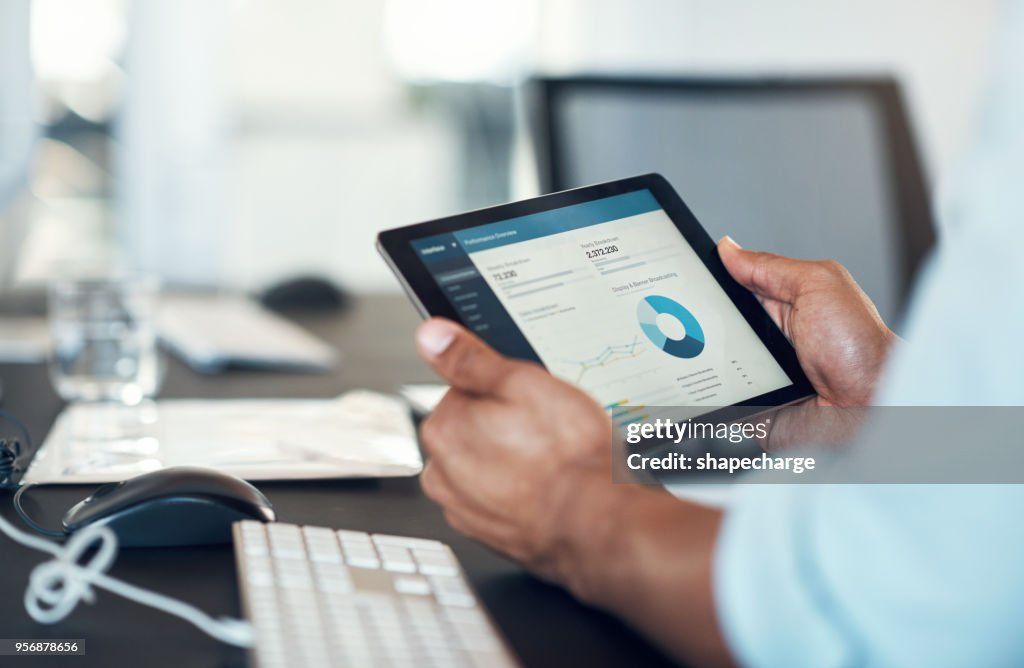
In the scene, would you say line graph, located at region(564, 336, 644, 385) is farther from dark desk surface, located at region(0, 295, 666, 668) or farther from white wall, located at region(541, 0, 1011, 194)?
white wall, located at region(541, 0, 1011, 194)

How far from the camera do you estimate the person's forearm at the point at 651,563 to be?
0.47 metres

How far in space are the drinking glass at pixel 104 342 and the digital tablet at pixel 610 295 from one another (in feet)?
1.60

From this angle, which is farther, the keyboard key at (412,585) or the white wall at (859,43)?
the white wall at (859,43)

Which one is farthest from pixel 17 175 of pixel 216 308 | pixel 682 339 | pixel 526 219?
pixel 682 339

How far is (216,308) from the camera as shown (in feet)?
5.16

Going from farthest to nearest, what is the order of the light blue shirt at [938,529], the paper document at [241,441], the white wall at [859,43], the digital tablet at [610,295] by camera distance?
the white wall at [859,43] → the paper document at [241,441] → the digital tablet at [610,295] → the light blue shirt at [938,529]

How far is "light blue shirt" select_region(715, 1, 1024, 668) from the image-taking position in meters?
0.41

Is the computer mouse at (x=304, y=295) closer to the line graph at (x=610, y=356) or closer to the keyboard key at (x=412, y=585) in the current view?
the line graph at (x=610, y=356)

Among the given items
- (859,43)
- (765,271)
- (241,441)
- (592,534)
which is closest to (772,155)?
(765,271)

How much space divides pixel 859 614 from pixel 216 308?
51.5 inches

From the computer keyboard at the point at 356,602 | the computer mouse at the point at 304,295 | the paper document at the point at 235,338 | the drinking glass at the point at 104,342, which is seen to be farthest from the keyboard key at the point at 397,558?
the computer mouse at the point at 304,295

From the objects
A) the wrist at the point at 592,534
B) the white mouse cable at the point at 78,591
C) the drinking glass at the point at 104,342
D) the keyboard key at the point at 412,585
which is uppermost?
the wrist at the point at 592,534

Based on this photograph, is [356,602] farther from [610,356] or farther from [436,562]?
[610,356]

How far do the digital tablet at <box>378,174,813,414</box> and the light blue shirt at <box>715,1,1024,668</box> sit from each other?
9.5 inches
